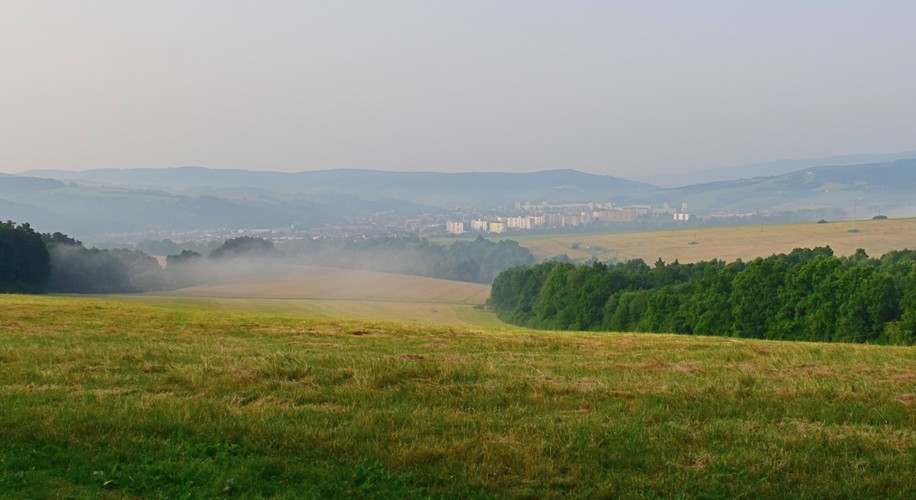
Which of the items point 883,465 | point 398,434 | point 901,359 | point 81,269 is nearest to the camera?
point 883,465

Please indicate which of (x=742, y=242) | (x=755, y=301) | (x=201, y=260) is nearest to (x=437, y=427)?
(x=755, y=301)

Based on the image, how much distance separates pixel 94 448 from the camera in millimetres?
10430

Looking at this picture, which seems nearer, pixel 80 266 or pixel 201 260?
pixel 80 266

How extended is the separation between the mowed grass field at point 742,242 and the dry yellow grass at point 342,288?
3586cm

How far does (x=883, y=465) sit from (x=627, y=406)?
4257mm

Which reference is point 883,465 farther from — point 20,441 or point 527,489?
point 20,441

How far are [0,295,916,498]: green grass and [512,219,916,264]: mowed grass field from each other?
10347cm

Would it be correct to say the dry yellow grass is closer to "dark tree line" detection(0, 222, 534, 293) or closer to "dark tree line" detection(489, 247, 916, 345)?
"dark tree line" detection(0, 222, 534, 293)

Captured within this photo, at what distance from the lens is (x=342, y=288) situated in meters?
111

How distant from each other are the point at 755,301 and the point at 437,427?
5771cm

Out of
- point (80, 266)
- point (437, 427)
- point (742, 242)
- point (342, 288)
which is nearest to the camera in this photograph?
point (437, 427)

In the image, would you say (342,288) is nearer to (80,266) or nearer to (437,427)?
(80,266)

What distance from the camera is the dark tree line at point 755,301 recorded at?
184 feet

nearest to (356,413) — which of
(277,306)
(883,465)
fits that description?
(883,465)
